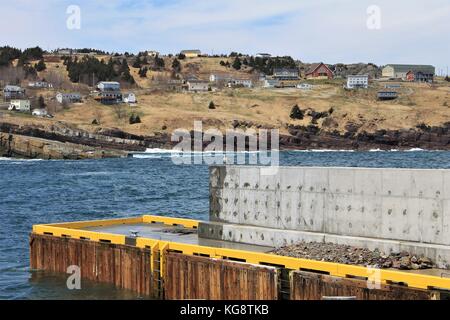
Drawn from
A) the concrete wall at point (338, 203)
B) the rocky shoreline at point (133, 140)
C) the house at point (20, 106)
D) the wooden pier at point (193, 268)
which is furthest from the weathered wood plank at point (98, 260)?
the house at point (20, 106)

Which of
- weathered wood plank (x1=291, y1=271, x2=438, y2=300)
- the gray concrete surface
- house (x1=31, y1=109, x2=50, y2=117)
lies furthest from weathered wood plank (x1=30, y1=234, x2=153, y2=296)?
house (x1=31, y1=109, x2=50, y2=117)

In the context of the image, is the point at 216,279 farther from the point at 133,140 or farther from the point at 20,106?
the point at 20,106

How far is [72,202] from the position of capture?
59969mm

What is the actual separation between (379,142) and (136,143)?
61296 mm

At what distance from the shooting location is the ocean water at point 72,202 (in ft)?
87.0

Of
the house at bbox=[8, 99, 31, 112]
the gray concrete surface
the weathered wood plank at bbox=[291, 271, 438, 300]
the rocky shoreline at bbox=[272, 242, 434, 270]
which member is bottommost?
the gray concrete surface

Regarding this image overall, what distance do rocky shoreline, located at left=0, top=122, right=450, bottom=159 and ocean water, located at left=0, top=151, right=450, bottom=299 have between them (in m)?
35.6

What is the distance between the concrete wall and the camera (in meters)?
18.9

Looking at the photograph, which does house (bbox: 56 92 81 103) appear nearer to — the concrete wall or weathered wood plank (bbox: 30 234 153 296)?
weathered wood plank (bbox: 30 234 153 296)

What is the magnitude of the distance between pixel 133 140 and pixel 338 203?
14385cm

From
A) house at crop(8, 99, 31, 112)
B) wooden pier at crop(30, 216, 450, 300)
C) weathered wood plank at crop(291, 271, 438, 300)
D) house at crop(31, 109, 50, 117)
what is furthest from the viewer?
house at crop(8, 99, 31, 112)

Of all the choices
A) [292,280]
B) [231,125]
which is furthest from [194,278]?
[231,125]
